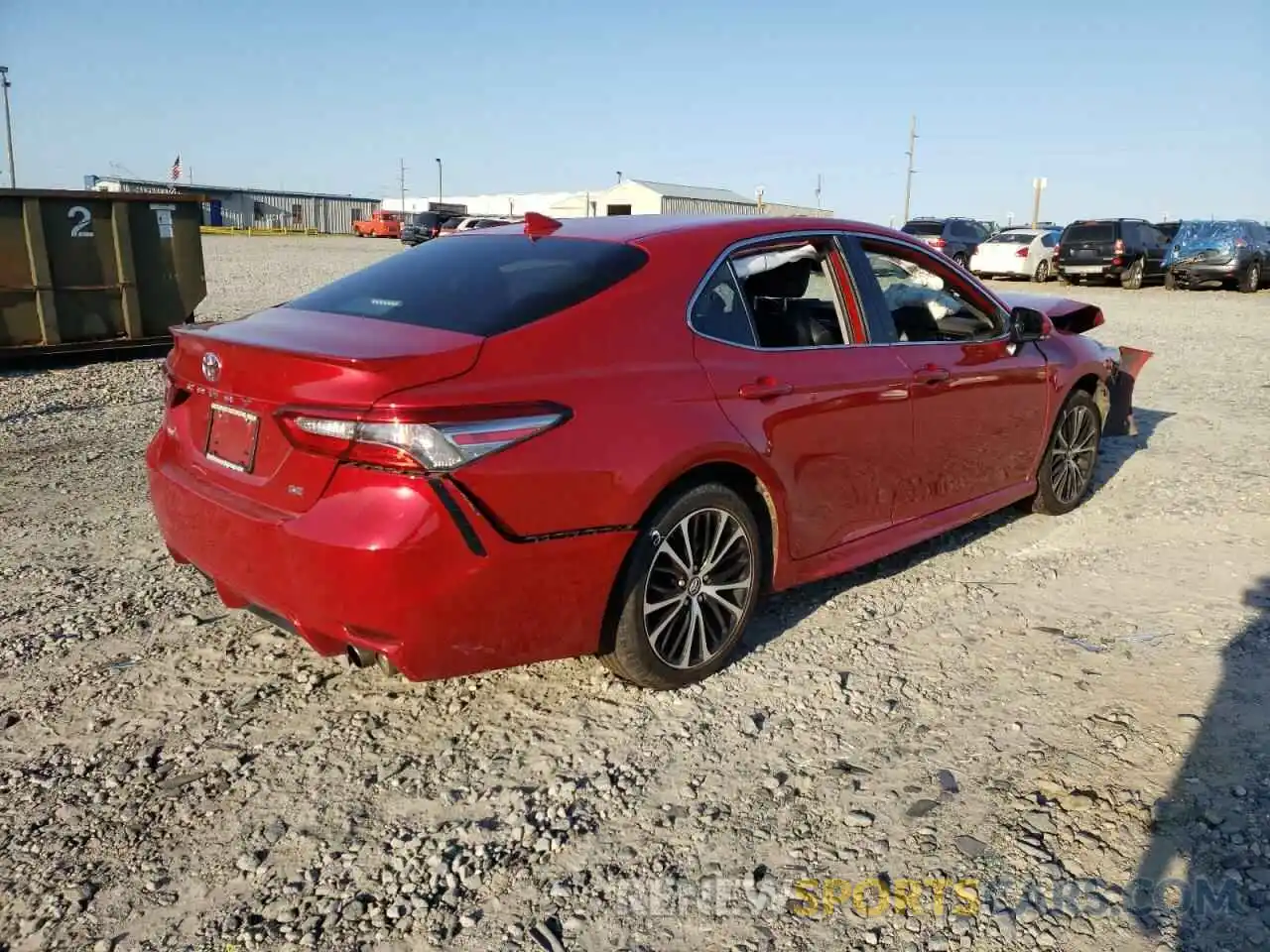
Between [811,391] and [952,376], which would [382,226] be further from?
[811,391]

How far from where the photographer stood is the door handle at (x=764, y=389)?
11.3 ft

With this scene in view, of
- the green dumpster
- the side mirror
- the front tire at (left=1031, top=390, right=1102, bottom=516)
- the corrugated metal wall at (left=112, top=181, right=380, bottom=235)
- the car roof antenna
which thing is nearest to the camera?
the car roof antenna

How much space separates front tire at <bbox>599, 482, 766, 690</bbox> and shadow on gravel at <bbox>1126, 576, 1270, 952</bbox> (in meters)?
1.45

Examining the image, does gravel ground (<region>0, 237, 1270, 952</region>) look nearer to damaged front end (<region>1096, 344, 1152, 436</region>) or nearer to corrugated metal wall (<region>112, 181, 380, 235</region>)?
damaged front end (<region>1096, 344, 1152, 436</region>)

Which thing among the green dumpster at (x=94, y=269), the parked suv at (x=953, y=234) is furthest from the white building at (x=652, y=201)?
the green dumpster at (x=94, y=269)

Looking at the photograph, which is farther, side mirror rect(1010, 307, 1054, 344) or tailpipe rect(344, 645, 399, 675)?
side mirror rect(1010, 307, 1054, 344)

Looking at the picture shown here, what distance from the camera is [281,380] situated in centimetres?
282

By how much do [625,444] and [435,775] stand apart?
114 centimetres

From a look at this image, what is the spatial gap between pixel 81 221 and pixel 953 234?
2493 cm

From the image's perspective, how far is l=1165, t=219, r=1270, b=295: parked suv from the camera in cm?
2370

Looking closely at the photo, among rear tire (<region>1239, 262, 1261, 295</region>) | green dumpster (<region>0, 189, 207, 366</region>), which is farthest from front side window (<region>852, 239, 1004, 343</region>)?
rear tire (<region>1239, 262, 1261, 295</region>)

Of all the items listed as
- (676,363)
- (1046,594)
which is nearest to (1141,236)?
(1046,594)

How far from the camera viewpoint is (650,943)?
228cm

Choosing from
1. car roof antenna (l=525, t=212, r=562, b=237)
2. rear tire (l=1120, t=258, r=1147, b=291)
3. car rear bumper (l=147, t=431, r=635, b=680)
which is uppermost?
car roof antenna (l=525, t=212, r=562, b=237)
